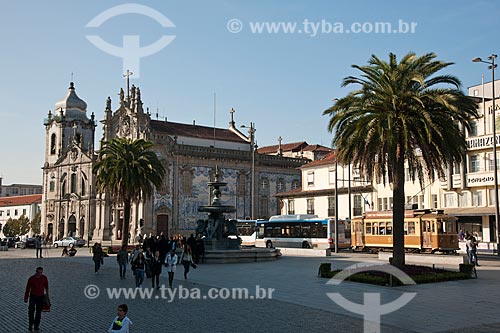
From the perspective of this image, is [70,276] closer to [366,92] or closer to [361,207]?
[366,92]

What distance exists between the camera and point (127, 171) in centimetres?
4612

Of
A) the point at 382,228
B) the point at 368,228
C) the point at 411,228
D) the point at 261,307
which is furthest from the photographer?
the point at 368,228

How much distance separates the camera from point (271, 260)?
36.2 metres

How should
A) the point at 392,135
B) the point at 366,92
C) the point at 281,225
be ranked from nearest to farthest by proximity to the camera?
the point at 392,135 < the point at 366,92 < the point at 281,225

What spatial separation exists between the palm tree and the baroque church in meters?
16.8

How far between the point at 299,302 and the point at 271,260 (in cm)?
1847

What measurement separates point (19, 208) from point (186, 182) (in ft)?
194

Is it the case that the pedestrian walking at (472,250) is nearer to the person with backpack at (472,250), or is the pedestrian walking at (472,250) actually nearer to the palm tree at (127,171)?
the person with backpack at (472,250)

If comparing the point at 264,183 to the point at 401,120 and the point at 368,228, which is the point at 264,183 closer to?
the point at 368,228

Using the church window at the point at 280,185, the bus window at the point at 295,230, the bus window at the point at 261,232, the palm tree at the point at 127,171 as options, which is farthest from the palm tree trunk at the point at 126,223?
the church window at the point at 280,185

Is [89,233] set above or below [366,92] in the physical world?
below

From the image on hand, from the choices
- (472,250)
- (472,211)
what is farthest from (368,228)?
(472,250)

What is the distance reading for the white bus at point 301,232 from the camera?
158 ft

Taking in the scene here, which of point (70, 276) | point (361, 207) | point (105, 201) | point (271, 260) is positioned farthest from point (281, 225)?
point (105, 201)
